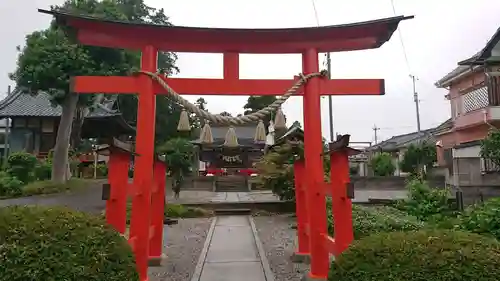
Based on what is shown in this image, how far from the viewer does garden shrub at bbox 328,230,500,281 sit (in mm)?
2824

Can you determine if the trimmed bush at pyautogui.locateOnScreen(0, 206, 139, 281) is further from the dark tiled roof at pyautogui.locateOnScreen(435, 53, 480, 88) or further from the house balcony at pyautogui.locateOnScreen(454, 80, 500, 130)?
the dark tiled roof at pyautogui.locateOnScreen(435, 53, 480, 88)

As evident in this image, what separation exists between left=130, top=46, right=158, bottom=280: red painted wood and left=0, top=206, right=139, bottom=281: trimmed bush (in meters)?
1.56

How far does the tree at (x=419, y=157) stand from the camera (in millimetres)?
26766

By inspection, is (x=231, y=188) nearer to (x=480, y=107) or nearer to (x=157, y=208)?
(x=480, y=107)

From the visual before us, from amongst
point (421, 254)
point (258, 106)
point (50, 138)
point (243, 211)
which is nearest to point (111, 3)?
point (243, 211)

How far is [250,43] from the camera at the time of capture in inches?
225

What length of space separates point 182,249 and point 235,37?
4.99m

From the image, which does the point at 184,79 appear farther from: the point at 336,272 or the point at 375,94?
the point at 336,272

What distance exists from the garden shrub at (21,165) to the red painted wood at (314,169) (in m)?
18.2

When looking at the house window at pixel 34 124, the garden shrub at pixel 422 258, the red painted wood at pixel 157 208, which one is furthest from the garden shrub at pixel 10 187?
the garden shrub at pixel 422 258

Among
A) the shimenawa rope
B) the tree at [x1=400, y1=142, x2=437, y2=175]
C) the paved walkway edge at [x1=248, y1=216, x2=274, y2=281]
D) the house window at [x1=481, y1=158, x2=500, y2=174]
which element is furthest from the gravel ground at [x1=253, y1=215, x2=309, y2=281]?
the tree at [x1=400, y1=142, x2=437, y2=175]

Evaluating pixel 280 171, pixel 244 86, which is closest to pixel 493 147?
pixel 280 171

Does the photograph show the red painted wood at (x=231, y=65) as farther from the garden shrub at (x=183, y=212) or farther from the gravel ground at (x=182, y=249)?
the garden shrub at (x=183, y=212)

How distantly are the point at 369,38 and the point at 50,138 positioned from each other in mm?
28674
